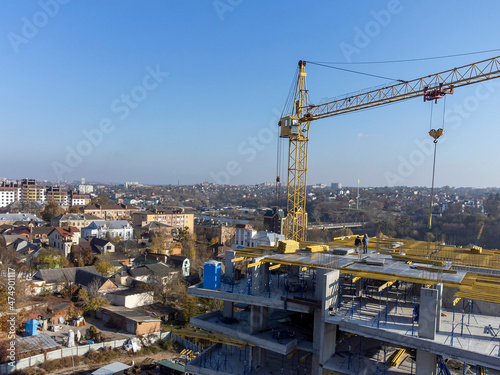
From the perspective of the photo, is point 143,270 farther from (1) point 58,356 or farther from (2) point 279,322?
(2) point 279,322

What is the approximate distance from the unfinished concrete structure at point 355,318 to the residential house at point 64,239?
97.0 feet

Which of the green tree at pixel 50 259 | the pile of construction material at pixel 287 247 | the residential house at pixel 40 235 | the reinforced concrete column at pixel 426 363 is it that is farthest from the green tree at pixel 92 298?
the reinforced concrete column at pixel 426 363

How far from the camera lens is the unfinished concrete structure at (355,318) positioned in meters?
7.43

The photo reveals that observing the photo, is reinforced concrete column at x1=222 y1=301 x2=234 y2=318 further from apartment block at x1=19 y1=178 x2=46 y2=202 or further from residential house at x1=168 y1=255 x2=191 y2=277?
apartment block at x1=19 y1=178 x2=46 y2=202

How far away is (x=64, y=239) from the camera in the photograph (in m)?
36.4

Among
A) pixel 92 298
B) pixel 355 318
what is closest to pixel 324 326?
pixel 355 318

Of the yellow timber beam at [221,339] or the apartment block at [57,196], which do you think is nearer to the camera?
the yellow timber beam at [221,339]

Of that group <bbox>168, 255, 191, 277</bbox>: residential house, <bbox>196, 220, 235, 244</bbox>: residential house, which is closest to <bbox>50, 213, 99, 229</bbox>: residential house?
<bbox>196, 220, 235, 244</bbox>: residential house

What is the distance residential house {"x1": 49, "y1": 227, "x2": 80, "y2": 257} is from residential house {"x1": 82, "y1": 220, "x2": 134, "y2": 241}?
4.83 meters

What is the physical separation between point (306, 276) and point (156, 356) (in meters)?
13.5

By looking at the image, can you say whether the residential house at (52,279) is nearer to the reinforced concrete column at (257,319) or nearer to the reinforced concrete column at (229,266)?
the reinforced concrete column at (229,266)

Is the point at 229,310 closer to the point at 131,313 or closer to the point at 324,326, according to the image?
the point at 324,326

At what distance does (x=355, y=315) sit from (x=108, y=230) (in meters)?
41.6

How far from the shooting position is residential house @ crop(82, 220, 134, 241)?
4434cm
